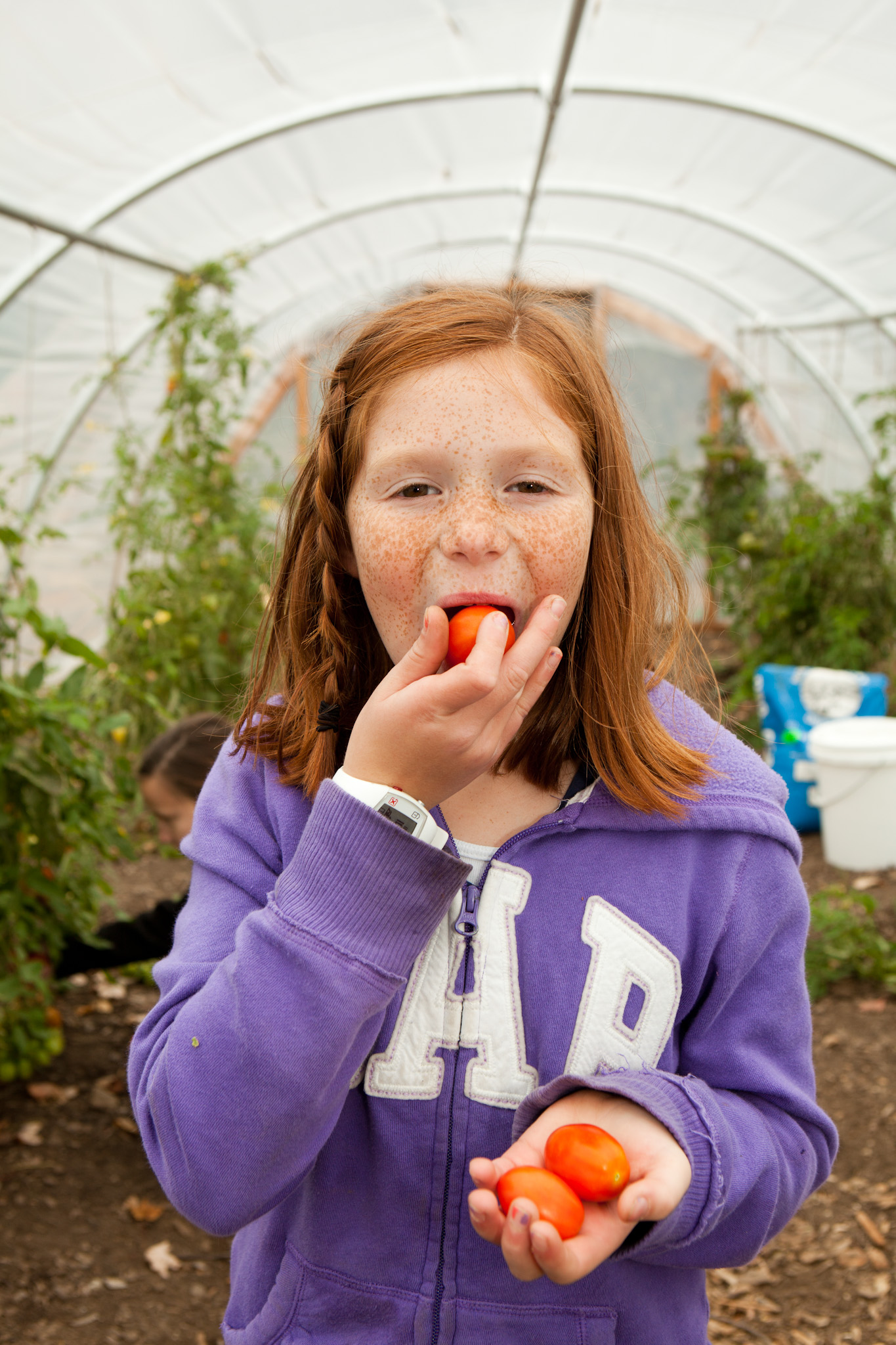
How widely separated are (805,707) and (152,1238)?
372 centimetres

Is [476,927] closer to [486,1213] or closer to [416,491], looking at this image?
[486,1213]

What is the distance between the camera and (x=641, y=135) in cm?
612

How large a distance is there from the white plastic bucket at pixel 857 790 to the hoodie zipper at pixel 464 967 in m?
3.66

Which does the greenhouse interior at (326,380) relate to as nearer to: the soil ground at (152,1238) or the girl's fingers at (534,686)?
the soil ground at (152,1238)

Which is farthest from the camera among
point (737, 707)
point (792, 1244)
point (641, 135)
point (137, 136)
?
point (737, 707)

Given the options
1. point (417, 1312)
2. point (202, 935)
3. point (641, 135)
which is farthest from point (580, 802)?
point (641, 135)

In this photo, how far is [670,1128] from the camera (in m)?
0.93

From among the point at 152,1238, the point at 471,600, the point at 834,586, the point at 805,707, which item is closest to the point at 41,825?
the point at 152,1238

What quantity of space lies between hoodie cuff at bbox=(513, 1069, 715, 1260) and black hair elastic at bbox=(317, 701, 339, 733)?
0.42 metres

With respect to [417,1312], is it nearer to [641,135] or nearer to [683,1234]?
[683,1234]

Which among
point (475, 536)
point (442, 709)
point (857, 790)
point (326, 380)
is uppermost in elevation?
point (326, 380)

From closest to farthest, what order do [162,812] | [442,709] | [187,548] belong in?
[442,709], [162,812], [187,548]

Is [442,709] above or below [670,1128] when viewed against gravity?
above

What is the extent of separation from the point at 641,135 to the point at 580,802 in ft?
19.9
